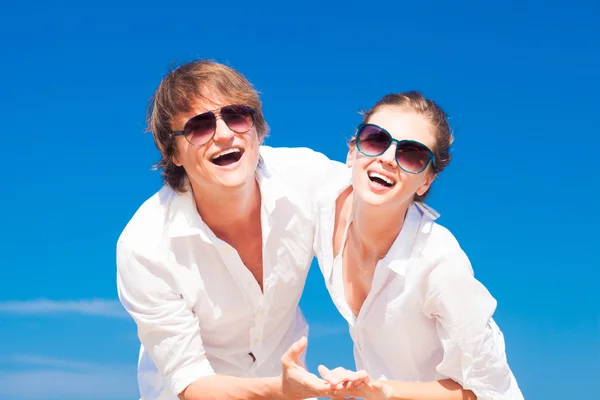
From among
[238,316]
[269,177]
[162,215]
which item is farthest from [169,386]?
[269,177]

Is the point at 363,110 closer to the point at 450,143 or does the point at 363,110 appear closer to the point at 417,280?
the point at 450,143

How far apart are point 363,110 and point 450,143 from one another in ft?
2.36

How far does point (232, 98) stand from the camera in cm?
640

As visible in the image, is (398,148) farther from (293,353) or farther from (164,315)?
(164,315)

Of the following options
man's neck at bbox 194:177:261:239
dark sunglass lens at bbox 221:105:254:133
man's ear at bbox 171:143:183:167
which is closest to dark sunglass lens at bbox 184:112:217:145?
dark sunglass lens at bbox 221:105:254:133

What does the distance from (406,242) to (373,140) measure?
2.56 feet

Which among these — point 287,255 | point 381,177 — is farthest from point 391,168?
point 287,255

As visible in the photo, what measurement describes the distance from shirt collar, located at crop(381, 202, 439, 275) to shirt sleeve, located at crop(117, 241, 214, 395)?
1750 mm

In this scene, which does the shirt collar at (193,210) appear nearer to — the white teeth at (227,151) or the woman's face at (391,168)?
the white teeth at (227,151)

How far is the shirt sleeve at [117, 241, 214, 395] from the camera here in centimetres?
646

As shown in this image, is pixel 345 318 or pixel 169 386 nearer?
pixel 345 318

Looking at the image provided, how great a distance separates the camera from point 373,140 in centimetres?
588

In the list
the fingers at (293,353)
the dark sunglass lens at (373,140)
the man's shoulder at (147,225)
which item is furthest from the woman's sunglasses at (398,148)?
the man's shoulder at (147,225)

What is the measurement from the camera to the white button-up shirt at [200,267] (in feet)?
21.1
